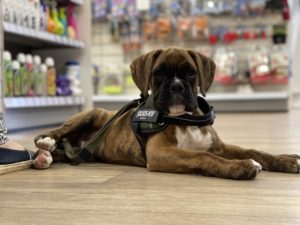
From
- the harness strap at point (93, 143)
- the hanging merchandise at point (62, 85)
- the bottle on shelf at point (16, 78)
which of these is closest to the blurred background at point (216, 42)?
the hanging merchandise at point (62, 85)

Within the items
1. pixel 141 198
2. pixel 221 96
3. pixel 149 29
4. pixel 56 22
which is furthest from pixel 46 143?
pixel 149 29

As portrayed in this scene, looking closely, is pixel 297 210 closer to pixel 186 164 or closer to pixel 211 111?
pixel 186 164

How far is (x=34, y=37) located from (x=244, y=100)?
3.65m

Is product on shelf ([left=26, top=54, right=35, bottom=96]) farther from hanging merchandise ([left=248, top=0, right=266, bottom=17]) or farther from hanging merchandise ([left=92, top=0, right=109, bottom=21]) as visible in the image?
hanging merchandise ([left=248, top=0, right=266, bottom=17])

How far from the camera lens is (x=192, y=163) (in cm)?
159

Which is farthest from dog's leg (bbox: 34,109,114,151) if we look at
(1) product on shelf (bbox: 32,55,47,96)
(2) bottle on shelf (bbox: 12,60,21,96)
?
(1) product on shelf (bbox: 32,55,47,96)

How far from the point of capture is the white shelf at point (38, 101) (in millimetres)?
3475

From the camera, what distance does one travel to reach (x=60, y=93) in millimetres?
4480

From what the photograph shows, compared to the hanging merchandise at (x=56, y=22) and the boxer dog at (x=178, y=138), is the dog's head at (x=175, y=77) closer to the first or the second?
the boxer dog at (x=178, y=138)

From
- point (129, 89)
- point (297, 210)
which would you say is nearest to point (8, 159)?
point (297, 210)

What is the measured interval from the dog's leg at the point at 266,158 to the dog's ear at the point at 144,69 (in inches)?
14.9

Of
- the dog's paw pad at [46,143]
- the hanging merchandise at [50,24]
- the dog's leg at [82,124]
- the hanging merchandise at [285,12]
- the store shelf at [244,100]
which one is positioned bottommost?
the store shelf at [244,100]

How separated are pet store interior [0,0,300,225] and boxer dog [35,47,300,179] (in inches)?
2.7

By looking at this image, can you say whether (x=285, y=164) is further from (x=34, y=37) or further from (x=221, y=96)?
(x=221, y=96)
